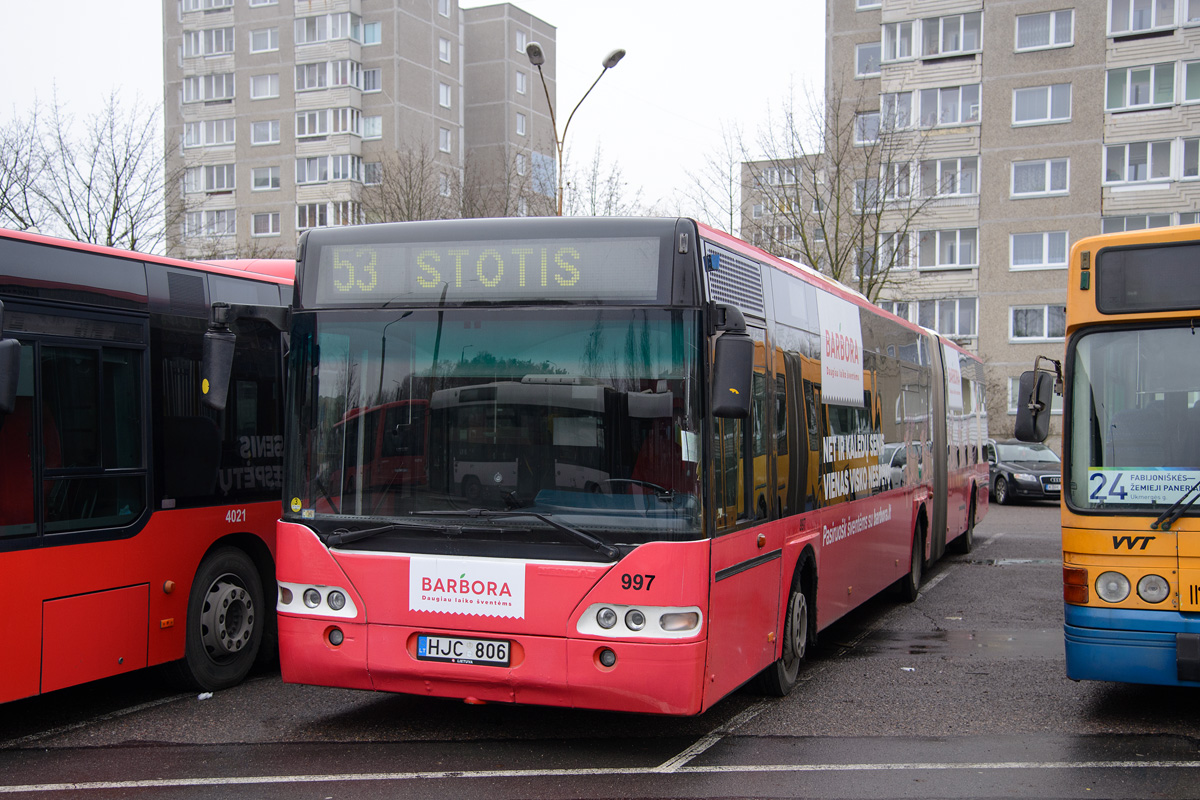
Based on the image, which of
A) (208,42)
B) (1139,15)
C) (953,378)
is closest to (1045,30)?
(1139,15)

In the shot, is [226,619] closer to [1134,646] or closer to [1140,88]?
[1134,646]

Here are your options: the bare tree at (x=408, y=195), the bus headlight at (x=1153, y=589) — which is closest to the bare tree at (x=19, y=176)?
the bare tree at (x=408, y=195)

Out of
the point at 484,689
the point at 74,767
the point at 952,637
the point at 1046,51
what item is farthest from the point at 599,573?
the point at 1046,51

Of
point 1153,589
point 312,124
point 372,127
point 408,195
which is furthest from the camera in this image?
point 312,124

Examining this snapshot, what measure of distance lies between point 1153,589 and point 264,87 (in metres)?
65.8

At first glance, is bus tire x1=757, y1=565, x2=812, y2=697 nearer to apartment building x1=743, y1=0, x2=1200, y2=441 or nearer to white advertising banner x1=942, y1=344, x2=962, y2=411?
white advertising banner x1=942, y1=344, x2=962, y2=411

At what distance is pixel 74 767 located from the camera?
6.23 metres

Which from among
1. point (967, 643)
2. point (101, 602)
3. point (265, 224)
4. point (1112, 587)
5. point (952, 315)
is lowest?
point (967, 643)

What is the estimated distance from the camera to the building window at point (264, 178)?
65125 millimetres

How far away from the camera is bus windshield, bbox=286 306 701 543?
5.93m

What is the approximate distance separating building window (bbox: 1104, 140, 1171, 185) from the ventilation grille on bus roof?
4413 cm

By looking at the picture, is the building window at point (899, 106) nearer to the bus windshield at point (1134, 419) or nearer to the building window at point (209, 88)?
the bus windshield at point (1134, 419)

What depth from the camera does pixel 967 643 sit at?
10.1m

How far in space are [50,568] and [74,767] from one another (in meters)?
1.15
